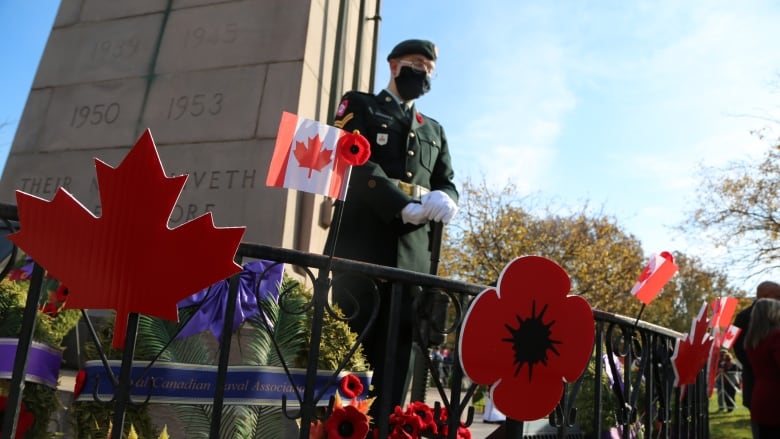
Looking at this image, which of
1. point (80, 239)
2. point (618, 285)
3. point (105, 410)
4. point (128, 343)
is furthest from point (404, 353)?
point (618, 285)

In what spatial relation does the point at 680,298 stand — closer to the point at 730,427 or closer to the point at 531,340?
the point at 730,427

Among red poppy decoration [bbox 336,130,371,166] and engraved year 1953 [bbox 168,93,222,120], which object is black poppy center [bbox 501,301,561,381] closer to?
red poppy decoration [bbox 336,130,371,166]

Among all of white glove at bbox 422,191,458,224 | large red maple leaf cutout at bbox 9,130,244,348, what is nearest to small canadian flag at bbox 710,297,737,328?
white glove at bbox 422,191,458,224

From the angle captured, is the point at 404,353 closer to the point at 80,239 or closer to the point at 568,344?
the point at 568,344

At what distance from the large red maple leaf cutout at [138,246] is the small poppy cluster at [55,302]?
0.87 metres

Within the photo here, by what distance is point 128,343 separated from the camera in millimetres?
1660

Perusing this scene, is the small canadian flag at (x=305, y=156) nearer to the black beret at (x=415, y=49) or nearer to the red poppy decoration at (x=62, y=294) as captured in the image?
the red poppy decoration at (x=62, y=294)

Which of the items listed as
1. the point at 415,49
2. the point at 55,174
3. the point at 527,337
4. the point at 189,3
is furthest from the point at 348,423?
the point at 189,3

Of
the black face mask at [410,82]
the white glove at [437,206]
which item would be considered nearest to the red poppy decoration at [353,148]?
the white glove at [437,206]

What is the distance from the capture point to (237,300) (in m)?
2.22

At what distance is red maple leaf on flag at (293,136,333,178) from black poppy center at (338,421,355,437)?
32.9 inches

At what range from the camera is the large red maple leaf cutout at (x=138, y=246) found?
1.55 meters

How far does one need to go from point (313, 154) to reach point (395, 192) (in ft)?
3.64

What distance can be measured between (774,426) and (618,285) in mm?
21190
